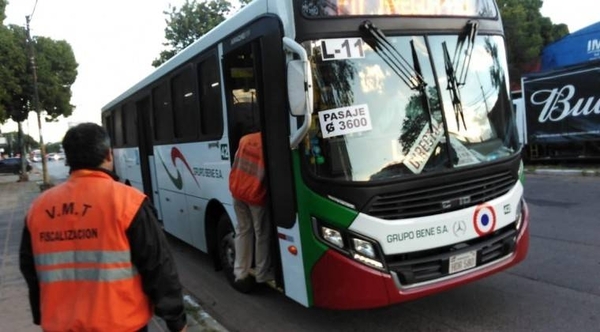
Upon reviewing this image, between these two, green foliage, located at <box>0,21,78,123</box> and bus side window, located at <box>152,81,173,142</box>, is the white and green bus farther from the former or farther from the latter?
green foliage, located at <box>0,21,78,123</box>

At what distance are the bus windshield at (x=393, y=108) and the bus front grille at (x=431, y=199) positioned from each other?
147mm

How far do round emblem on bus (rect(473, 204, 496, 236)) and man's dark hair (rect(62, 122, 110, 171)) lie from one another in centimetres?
277

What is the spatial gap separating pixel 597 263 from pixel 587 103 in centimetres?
958

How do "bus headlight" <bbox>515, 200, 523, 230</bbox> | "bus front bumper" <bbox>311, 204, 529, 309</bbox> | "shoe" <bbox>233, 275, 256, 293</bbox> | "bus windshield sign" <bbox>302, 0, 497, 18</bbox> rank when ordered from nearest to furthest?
"bus front bumper" <bbox>311, 204, 529, 309</bbox>
"bus windshield sign" <bbox>302, 0, 497, 18</bbox>
"bus headlight" <bbox>515, 200, 523, 230</bbox>
"shoe" <bbox>233, 275, 256, 293</bbox>

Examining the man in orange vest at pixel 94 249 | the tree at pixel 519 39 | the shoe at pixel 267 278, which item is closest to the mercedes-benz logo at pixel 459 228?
the shoe at pixel 267 278

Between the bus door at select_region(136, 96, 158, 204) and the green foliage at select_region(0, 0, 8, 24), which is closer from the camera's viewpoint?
the bus door at select_region(136, 96, 158, 204)

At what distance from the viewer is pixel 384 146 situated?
3.74 m

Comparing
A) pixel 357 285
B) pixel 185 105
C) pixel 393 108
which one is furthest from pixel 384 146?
pixel 185 105

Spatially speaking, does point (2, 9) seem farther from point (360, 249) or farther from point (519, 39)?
point (519, 39)

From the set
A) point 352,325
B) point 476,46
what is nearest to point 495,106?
point 476,46

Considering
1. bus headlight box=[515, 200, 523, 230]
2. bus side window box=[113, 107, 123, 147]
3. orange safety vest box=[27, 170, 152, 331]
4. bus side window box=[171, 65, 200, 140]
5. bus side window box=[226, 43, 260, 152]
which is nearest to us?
orange safety vest box=[27, 170, 152, 331]

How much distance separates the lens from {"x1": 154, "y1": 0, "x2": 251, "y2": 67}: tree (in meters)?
28.4

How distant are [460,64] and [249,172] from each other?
2.00m

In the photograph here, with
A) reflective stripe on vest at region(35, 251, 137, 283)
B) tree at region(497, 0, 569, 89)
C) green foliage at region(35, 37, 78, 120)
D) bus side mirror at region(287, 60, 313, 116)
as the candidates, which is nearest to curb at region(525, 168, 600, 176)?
bus side mirror at region(287, 60, 313, 116)
